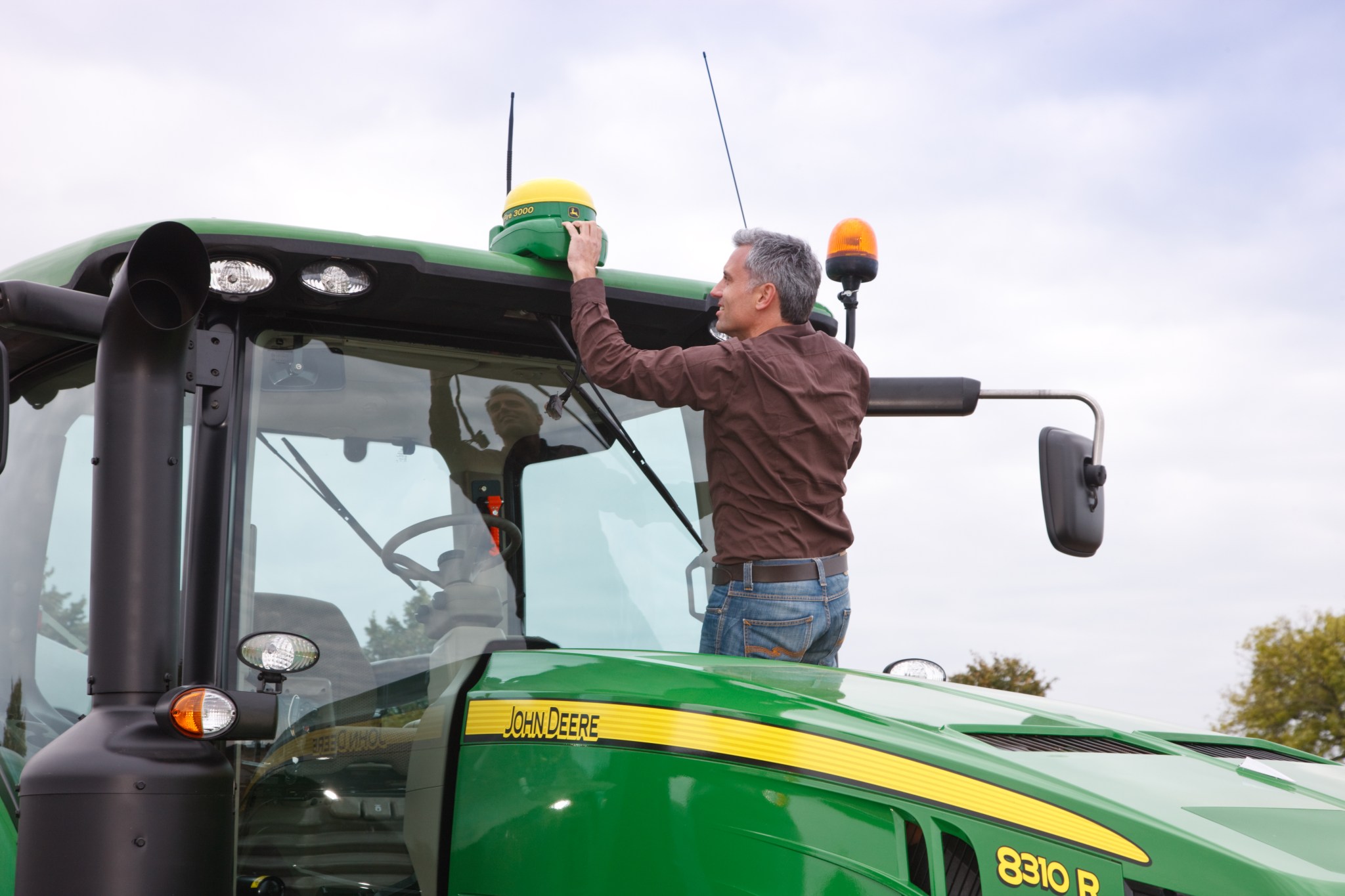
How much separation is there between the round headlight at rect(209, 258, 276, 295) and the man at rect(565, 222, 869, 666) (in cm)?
68

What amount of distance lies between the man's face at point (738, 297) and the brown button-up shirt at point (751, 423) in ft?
0.48

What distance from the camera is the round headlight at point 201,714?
251cm

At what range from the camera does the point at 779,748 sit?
7.22 feet

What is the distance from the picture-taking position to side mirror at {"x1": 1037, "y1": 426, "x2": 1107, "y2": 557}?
304cm

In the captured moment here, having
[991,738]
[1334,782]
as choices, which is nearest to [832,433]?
[991,738]

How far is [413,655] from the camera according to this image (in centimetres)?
287

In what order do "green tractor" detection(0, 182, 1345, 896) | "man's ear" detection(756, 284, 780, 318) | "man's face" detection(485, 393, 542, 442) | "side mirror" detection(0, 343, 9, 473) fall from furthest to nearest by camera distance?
"man's ear" detection(756, 284, 780, 318)
"man's face" detection(485, 393, 542, 442)
"side mirror" detection(0, 343, 9, 473)
"green tractor" detection(0, 182, 1345, 896)

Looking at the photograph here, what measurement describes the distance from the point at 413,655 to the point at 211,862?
1.84ft

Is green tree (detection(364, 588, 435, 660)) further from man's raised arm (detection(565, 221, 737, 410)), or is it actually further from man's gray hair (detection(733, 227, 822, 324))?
man's gray hair (detection(733, 227, 822, 324))

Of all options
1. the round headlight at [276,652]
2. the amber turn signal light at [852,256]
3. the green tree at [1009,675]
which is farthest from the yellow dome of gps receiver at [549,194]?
the green tree at [1009,675]

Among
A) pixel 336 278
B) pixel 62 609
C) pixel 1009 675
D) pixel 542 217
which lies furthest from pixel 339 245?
pixel 1009 675

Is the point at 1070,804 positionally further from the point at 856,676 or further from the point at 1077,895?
the point at 856,676

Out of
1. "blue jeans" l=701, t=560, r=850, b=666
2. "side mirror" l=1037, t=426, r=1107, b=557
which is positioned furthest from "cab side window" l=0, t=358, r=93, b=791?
"side mirror" l=1037, t=426, r=1107, b=557

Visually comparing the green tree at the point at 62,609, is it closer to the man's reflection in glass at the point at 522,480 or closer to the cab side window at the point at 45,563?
the cab side window at the point at 45,563
